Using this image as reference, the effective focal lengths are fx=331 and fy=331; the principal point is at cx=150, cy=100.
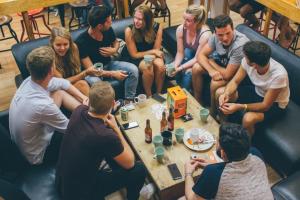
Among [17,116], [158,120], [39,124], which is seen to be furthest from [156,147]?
[17,116]

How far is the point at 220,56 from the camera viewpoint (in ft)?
11.3

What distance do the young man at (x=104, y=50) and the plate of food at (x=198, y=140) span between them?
44.0 inches

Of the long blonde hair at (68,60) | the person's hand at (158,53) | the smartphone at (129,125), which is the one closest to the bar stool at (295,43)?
the person's hand at (158,53)

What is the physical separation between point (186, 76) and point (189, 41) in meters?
0.40

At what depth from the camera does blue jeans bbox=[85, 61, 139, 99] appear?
3562 millimetres

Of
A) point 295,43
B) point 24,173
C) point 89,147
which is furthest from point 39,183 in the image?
point 295,43

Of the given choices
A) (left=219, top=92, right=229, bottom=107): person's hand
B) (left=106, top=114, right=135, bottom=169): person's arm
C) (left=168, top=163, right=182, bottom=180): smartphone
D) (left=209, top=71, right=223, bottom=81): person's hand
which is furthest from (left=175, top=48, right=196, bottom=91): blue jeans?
(left=106, top=114, right=135, bottom=169): person's arm

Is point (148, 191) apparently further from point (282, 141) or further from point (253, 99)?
point (253, 99)

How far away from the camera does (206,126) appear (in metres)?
2.80

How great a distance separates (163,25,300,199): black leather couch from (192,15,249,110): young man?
0.42 meters

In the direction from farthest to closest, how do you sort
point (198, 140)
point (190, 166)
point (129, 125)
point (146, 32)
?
point (146, 32) → point (129, 125) → point (198, 140) → point (190, 166)

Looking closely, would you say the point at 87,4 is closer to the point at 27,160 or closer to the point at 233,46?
the point at 233,46

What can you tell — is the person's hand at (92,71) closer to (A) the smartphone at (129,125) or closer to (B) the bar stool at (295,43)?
(A) the smartphone at (129,125)

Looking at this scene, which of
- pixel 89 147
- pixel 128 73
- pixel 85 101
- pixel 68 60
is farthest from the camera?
pixel 128 73
